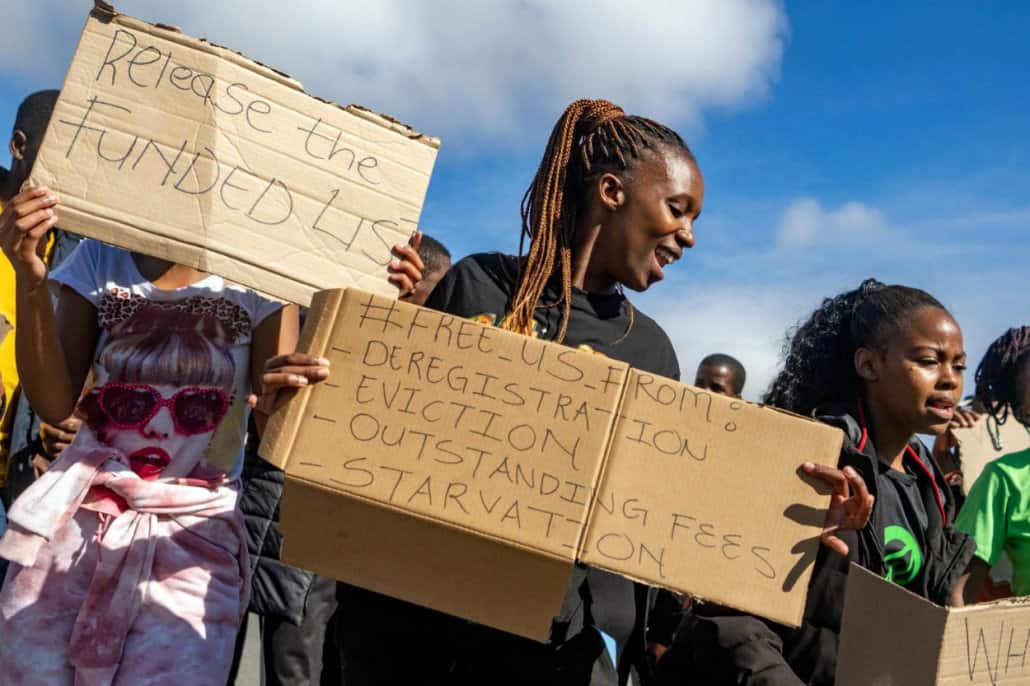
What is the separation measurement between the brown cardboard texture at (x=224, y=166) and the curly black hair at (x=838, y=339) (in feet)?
6.08

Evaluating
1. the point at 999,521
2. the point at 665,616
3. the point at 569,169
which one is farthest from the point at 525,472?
the point at 999,521

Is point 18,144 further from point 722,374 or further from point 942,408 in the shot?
point 722,374

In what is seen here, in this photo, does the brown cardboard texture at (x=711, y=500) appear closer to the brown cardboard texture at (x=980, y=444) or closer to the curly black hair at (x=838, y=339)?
the curly black hair at (x=838, y=339)

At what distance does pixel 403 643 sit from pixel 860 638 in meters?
1.00

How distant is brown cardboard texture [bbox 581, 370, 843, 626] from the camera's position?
1.95 metres

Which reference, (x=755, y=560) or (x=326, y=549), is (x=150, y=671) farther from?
(x=755, y=560)

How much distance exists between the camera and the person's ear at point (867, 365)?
135 inches

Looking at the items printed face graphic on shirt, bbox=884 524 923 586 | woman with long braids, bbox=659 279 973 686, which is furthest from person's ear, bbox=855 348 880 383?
printed face graphic on shirt, bbox=884 524 923 586

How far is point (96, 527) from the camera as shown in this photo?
91.4 inches

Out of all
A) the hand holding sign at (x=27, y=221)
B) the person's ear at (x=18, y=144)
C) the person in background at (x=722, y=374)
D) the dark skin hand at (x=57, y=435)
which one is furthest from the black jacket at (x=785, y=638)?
the person in background at (x=722, y=374)

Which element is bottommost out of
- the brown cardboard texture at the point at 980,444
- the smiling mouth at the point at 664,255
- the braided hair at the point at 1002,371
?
the smiling mouth at the point at 664,255

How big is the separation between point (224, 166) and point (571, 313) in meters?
0.87

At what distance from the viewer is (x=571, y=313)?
251 cm

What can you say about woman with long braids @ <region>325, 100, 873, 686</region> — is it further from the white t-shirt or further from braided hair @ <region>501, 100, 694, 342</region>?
the white t-shirt
